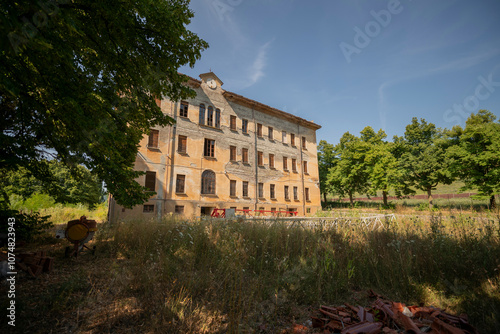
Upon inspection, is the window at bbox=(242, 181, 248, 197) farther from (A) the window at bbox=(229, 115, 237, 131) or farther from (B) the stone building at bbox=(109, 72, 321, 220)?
(A) the window at bbox=(229, 115, 237, 131)

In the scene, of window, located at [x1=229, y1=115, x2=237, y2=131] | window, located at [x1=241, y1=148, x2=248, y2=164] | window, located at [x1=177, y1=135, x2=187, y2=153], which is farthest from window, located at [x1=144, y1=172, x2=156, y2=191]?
window, located at [x1=229, y1=115, x2=237, y2=131]

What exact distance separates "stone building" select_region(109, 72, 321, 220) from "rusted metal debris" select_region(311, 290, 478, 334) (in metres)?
14.0

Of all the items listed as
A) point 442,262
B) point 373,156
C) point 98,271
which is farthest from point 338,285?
point 373,156

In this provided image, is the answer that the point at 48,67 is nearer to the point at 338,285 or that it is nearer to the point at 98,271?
the point at 98,271

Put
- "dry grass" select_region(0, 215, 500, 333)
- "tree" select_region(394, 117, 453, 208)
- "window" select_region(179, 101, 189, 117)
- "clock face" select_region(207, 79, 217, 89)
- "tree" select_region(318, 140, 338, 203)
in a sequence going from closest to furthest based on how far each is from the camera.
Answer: "dry grass" select_region(0, 215, 500, 333)
"window" select_region(179, 101, 189, 117)
"clock face" select_region(207, 79, 217, 89)
"tree" select_region(394, 117, 453, 208)
"tree" select_region(318, 140, 338, 203)

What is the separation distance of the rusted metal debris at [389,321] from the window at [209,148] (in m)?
17.3

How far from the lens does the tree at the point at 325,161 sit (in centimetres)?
3347

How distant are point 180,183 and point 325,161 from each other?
85.8 feet

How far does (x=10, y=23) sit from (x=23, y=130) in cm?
423

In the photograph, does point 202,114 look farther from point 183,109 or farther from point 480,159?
point 480,159

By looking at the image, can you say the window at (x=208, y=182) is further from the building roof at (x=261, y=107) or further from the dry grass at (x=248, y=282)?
the dry grass at (x=248, y=282)

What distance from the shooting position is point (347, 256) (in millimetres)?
4281

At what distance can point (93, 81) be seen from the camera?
4715 mm

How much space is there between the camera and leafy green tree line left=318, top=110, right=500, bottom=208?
19312 mm
